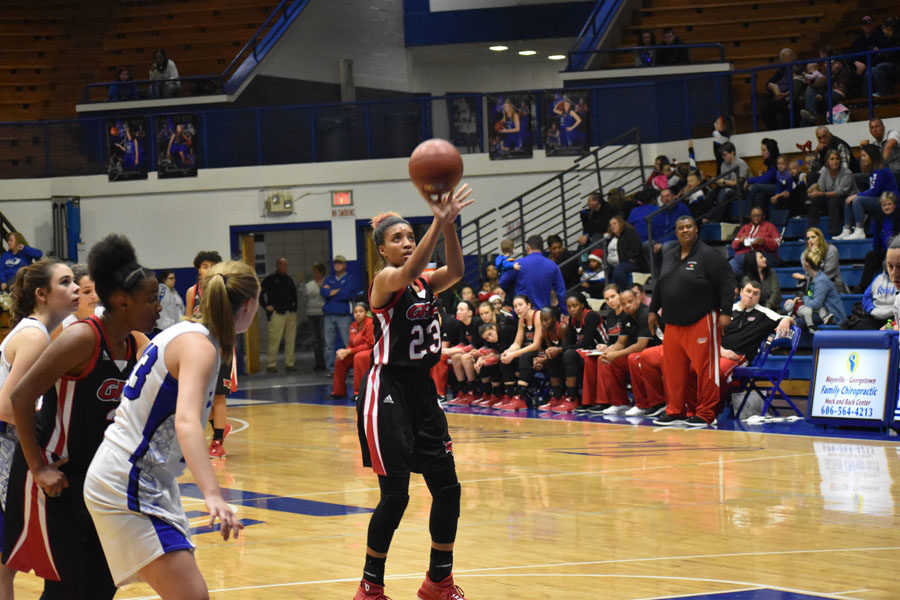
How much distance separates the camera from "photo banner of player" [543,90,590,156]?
17906 mm

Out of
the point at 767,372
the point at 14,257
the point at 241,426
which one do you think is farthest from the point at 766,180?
the point at 14,257

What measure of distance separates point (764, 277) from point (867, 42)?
571cm

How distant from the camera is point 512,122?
18172mm

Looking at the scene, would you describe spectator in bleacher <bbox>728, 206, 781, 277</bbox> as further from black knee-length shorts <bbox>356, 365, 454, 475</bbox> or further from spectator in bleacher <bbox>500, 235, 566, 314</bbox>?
black knee-length shorts <bbox>356, 365, 454, 475</bbox>

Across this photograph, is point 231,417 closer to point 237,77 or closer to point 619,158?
point 619,158

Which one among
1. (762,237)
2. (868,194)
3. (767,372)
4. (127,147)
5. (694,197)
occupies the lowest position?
(767,372)

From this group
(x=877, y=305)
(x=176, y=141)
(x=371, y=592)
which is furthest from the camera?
(x=176, y=141)

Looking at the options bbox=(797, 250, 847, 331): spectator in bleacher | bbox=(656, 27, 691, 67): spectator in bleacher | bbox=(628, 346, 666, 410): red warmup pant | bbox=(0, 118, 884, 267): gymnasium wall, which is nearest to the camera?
bbox=(628, 346, 666, 410): red warmup pant

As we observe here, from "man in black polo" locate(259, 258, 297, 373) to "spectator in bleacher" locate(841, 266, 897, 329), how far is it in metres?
10.3

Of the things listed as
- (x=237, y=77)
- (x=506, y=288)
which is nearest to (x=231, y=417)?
(x=506, y=288)

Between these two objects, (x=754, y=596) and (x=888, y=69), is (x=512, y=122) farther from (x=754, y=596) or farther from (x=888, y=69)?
(x=754, y=596)

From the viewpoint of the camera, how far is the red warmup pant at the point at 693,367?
10.6 m

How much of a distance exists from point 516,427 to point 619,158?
23.5ft

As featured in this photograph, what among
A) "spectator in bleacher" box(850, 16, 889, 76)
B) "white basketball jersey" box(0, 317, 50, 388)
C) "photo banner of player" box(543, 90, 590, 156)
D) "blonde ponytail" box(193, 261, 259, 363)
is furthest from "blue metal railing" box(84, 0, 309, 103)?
"blonde ponytail" box(193, 261, 259, 363)
